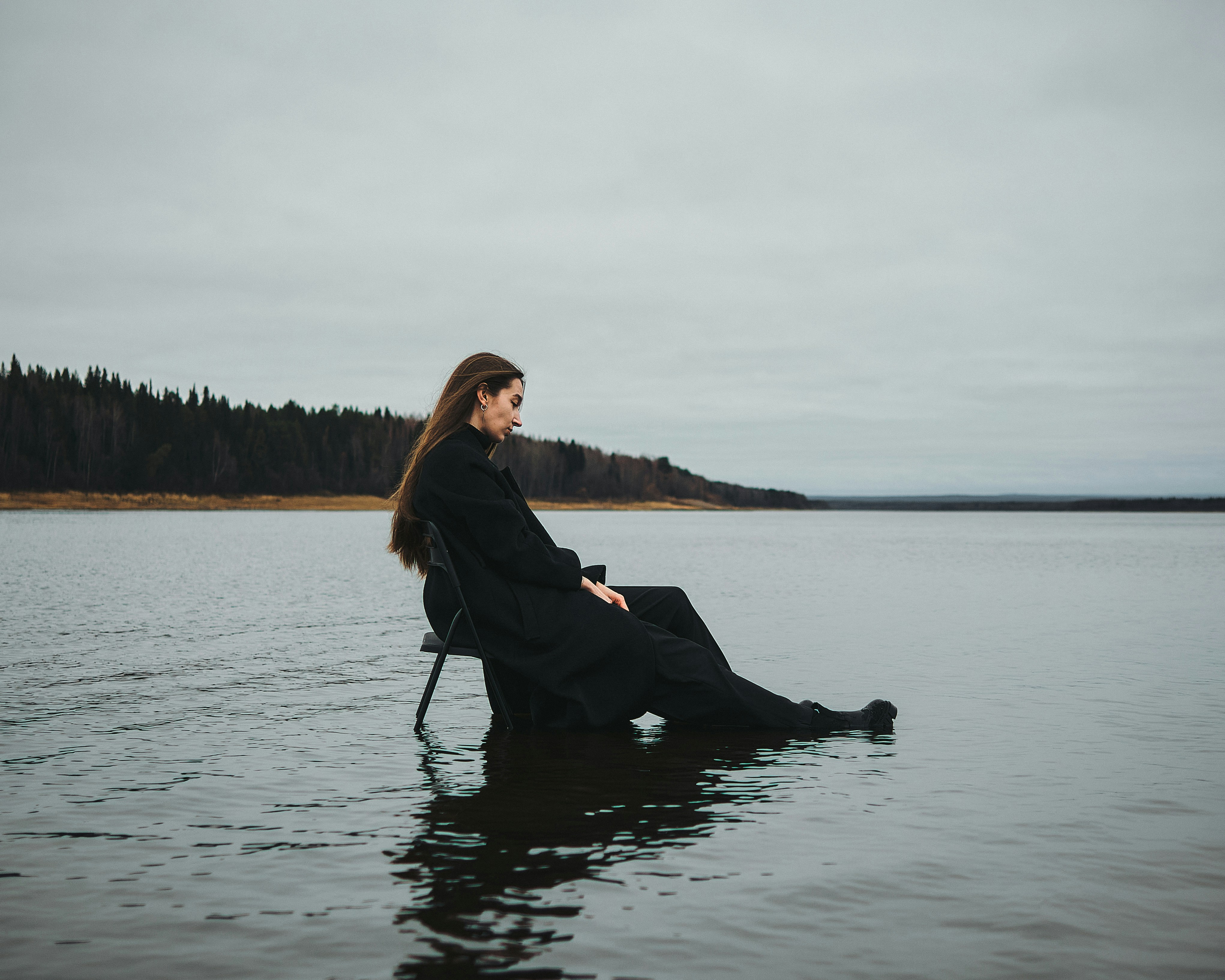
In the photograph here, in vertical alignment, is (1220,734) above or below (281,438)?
below

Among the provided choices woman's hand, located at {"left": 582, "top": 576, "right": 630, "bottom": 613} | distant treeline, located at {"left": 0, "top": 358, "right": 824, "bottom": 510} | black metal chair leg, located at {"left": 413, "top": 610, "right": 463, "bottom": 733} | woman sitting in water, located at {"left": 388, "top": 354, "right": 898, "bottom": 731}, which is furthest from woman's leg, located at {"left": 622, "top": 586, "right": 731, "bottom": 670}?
distant treeline, located at {"left": 0, "top": 358, "right": 824, "bottom": 510}

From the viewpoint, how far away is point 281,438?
146750mm

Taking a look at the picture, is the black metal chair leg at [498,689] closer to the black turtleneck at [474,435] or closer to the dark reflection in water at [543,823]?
the dark reflection in water at [543,823]

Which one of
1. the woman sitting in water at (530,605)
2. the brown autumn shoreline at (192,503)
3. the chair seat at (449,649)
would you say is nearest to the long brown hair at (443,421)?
the woman sitting in water at (530,605)

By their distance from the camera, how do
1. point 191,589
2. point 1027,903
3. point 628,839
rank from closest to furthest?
1. point 1027,903
2. point 628,839
3. point 191,589

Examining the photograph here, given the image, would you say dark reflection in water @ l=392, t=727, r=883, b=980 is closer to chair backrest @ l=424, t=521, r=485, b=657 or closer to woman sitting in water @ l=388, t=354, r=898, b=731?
woman sitting in water @ l=388, t=354, r=898, b=731

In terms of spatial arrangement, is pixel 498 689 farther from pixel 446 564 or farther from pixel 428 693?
pixel 446 564

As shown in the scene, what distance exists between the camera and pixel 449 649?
5.95 m

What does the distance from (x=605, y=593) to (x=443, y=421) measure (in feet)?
4.56

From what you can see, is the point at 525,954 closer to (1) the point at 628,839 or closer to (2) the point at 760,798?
(1) the point at 628,839

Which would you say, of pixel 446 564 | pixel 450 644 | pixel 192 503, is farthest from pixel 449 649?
pixel 192 503

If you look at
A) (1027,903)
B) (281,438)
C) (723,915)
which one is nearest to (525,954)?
(723,915)

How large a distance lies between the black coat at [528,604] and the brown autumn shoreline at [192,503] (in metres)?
84.7

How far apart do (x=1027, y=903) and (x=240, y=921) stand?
2623 millimetres
